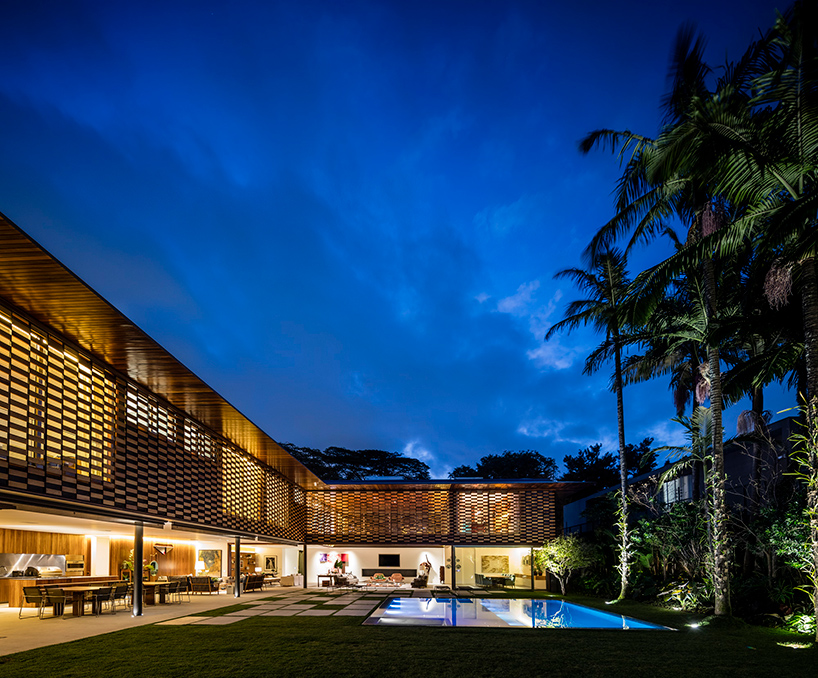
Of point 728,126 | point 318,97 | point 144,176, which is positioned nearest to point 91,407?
point 728,126

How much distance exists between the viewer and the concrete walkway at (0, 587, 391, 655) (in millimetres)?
9695

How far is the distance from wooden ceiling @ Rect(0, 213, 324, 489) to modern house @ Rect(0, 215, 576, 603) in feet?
0.09

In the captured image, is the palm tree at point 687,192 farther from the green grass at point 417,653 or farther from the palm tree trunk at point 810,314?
the green grass at point 417,653

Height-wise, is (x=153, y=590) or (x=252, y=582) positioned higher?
(x=153, y=590)

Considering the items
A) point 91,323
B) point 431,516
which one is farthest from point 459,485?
point 91,323

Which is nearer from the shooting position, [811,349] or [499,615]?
[811,349]

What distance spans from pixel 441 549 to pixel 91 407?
21404mm

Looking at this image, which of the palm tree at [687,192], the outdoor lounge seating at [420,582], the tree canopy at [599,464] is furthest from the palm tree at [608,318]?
the tree canopy at [599,464]

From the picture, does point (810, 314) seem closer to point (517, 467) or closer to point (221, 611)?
point (221, 611)

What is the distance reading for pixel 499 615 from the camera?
14180 millimetres

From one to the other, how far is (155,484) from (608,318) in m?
12.2

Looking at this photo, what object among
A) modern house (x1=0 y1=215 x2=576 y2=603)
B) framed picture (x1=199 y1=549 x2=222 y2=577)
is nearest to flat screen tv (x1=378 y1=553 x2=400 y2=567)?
modern house (x1=0 y1=215 x2=576 y2=603)

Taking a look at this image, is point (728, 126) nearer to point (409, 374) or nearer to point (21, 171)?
point (21, 171)

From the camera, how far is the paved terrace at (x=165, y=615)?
32.2 feet
